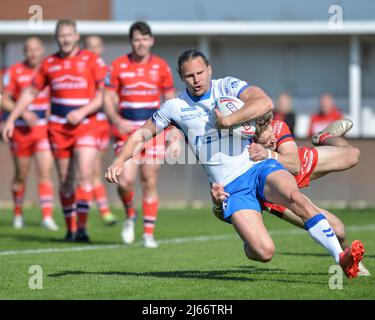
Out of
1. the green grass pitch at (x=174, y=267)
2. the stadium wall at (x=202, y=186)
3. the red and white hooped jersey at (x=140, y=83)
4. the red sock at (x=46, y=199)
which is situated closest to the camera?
the green grass pitch at (x=174, y=267)

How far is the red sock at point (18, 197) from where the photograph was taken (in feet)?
54.9

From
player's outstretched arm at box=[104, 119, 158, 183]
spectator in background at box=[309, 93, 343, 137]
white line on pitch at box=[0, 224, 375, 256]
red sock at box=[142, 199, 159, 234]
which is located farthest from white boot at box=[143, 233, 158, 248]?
spectator in background at box=[309, 93, 343, 137]

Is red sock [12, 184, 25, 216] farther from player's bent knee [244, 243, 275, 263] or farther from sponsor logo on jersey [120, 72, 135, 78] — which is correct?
player's bent knee [244, 243, 275, 263]

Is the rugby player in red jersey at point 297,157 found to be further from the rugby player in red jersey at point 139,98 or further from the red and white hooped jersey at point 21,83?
the red and white hooped jersey at point 21,83

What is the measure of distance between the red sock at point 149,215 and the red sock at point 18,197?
3.96 m

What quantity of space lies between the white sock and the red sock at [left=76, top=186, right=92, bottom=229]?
5843mm

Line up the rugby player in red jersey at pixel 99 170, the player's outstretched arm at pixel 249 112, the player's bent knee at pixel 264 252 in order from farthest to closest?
1. the rugby player in red jersey at pixel 99 170
2. the player's bent knee at pixel 264 252
3. the player's outstretched arm at pixel 249 112

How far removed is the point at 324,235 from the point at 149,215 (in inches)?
198

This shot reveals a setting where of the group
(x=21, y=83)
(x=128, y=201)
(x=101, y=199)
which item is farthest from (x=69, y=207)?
(x=21, y=83)

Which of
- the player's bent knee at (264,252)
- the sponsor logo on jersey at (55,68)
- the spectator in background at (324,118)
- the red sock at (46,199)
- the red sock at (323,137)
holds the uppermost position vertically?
the spectator in background at (324,118)

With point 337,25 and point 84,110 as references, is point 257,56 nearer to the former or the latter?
point 337,25

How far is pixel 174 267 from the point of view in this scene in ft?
34.2

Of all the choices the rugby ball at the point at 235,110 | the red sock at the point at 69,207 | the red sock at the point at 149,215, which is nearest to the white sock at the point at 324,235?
the rugby ball at the point at 235,110
